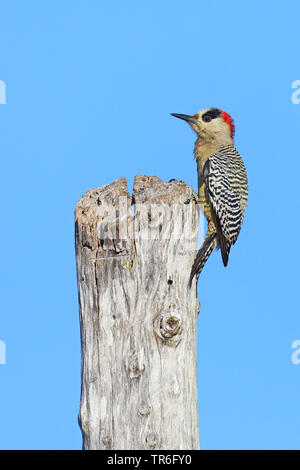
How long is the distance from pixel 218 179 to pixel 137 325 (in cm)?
295

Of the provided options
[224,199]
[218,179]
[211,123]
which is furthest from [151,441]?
[211,123]

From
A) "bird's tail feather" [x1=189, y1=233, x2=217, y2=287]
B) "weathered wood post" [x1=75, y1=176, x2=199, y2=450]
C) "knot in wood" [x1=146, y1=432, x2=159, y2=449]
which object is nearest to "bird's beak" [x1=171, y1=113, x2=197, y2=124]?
"bird's tail feather" [x1=189, y1=233, x2=217, y2=287]

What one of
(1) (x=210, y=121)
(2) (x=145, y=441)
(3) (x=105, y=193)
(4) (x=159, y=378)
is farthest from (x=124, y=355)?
(1) (x=210, y=121)

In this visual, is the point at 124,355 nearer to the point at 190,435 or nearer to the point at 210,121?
the point at 190,435

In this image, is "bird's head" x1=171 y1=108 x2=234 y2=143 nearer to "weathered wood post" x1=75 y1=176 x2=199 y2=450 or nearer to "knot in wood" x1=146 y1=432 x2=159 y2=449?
"weathered wood post" x1=75 y1=176 x2=199 y2=450

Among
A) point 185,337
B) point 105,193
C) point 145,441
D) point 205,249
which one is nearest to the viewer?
point 145,441

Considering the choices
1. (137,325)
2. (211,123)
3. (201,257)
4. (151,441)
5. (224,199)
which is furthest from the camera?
(211,123)

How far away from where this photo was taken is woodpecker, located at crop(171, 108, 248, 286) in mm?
7316

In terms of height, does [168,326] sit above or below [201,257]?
below

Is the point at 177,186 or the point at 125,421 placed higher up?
the point at 177,186

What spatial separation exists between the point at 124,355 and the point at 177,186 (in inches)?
67.8

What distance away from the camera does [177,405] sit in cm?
530

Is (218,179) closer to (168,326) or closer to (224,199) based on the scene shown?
(224,199)

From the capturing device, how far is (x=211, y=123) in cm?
869
